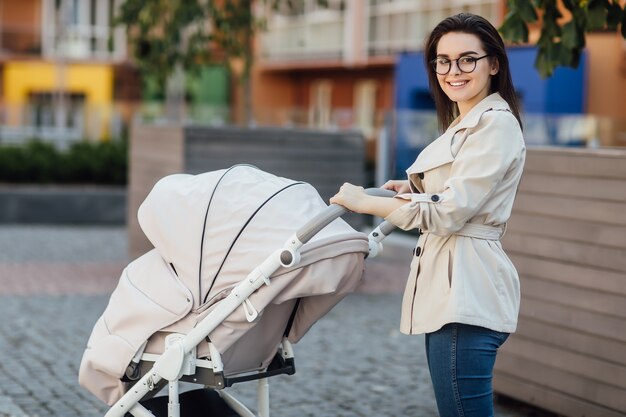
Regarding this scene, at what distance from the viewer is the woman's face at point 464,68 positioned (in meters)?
3.59

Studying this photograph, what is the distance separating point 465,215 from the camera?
344cm

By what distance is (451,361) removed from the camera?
355 centimetres

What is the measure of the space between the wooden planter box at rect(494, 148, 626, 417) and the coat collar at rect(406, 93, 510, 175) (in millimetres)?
1808

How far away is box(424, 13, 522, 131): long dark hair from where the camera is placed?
3596 mm

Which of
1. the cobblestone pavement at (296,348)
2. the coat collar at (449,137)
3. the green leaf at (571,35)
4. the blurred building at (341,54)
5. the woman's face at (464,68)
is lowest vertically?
the cobblestone pavement at (296,348)

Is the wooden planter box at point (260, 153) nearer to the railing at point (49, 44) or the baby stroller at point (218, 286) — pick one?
the baby stroller at point (218, 286)

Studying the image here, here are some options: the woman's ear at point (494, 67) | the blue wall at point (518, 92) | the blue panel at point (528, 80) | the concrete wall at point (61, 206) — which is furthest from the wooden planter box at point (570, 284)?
the blue panel at point (528, 80)

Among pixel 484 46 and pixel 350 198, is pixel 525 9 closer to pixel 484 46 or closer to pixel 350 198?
pixel 484 46

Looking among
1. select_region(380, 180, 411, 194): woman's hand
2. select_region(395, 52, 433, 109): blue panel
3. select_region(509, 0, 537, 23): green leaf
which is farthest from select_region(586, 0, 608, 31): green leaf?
select_region(395, 52, 433, 109): blue panel

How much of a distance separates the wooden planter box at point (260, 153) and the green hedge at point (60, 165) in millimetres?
6914

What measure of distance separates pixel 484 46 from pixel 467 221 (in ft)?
1.83

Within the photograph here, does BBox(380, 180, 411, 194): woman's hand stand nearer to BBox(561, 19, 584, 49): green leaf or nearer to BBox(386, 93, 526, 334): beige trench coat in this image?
BBox(386, 93, 526, 334): beige trench coat

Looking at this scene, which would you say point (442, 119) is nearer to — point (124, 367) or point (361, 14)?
point (124, 367)

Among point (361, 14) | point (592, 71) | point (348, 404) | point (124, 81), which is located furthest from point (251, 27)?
point (124, 81)
